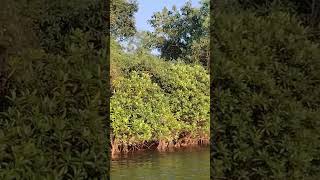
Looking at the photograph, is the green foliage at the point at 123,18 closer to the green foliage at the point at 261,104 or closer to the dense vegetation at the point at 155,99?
the dense vegetation at the point at 155,99

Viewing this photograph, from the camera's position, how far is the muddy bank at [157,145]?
3.53m

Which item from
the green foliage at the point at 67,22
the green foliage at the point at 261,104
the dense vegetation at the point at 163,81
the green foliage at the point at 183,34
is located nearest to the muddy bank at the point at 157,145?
the dense vegetation at the point at 163,81

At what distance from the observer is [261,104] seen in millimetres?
3254

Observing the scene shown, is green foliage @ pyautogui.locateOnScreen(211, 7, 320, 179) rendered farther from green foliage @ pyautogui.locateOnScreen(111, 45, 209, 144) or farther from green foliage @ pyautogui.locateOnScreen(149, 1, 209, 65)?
green foliage @ pyautogui.locateOnScreen(111, 45, 209, 144)

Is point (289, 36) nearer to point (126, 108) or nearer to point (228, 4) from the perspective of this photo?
point (228, 4)

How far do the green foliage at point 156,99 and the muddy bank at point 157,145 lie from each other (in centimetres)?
6

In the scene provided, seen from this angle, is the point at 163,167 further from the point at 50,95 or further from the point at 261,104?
the point at 50,95

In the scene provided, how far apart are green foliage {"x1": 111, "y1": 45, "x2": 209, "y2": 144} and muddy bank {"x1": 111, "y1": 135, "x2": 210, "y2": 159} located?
0.19ft

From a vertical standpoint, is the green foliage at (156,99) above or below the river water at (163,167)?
above

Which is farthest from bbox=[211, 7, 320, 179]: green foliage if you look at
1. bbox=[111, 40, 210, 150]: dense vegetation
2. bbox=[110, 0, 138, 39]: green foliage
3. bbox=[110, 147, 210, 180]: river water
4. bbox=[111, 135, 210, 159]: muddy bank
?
bbox=[110, 0, 138, 39]: green foliage

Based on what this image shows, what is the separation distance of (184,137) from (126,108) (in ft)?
2.10

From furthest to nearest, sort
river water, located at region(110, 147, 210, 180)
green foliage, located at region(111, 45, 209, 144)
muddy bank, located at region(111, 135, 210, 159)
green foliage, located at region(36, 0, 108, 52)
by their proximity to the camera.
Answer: green foliage, located at region(111, 45, 209, 144) → muddy bank, located at region(111, 135, 210, 159) → river water, located at region(110, 147, 210, 180) → green foliage, located at region(36, 0, 108, 52)

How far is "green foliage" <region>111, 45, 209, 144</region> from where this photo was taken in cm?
365

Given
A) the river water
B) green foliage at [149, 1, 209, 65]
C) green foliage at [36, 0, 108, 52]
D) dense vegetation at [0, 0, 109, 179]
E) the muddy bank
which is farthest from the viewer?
the muddy bank
